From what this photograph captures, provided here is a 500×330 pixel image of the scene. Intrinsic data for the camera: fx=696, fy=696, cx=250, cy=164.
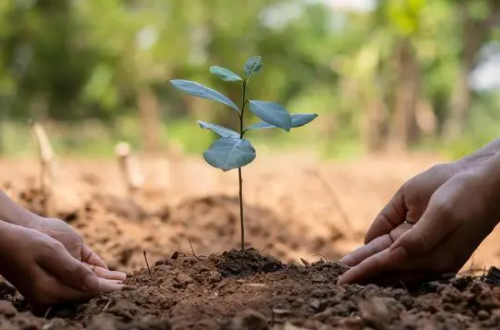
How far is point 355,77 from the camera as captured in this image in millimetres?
13477

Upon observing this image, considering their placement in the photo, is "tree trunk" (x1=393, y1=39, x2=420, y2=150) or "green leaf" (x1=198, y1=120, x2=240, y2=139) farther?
"tree trunk" (x1=393, y1=39, x2=420, y2=150)

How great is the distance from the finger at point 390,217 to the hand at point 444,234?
318mm

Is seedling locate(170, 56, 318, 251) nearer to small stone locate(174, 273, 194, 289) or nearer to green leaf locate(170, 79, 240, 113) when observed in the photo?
green leaf locate(170, 79, 240, 113)

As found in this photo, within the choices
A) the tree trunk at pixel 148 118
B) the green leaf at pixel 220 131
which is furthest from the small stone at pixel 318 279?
the tree trunk at pixel 148 118

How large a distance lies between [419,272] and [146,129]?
15.0m

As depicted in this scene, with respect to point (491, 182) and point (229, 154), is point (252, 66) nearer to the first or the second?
point (229, 154)

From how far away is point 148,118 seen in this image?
1630 centimetres

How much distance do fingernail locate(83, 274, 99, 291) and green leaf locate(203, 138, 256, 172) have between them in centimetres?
35

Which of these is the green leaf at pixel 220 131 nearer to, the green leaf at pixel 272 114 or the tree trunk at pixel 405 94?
the green leaf at pixel 272 114

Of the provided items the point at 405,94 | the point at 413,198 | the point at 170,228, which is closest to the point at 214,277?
Result: the point at 413,198

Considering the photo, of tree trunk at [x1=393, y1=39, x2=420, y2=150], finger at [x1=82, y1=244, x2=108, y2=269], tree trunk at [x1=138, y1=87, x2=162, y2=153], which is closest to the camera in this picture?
finger at [x1=82, y1=244, x2=108, y2=269]

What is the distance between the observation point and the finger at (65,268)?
1449 mm

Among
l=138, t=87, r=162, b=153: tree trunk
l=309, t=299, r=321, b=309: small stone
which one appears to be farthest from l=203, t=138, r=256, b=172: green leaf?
l=138, t=87, r=162, b=153: tree trunk

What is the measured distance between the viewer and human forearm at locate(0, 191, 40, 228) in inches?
69.9
